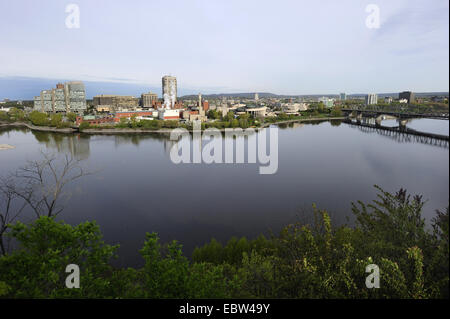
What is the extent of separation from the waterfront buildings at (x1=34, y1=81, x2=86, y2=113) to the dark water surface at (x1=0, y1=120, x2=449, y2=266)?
22484 mm

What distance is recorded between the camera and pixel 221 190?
634 cm

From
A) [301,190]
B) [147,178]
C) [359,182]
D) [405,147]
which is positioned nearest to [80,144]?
[147,178]

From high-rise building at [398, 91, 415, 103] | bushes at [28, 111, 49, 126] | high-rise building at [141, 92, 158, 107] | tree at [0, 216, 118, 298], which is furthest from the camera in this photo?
high-rise building at [141, 92, 158, 107]

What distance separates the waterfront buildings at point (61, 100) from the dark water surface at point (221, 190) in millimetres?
22484

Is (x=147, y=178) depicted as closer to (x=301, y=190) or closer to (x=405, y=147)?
(x=301, y=190)

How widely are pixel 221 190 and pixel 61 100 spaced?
31985 mm

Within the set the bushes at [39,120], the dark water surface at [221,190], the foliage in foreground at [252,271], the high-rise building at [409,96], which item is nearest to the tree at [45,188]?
the dark water surface at [221,190]

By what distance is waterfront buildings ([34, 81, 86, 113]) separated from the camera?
2998 centimetres

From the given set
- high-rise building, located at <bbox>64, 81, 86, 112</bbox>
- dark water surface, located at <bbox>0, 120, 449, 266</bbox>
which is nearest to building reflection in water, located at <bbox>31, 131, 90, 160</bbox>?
dark water surface, located at <bbox>0, 120, 449, 266</bbox>

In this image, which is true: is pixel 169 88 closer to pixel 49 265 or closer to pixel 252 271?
pixel 252 271

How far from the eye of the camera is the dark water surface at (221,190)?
4.36 m

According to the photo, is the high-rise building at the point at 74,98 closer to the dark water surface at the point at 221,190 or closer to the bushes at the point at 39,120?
the bushes at the point at 39,120

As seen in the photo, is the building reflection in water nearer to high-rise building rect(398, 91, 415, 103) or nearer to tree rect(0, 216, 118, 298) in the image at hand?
tree rect(0, 216, 118, 298)
